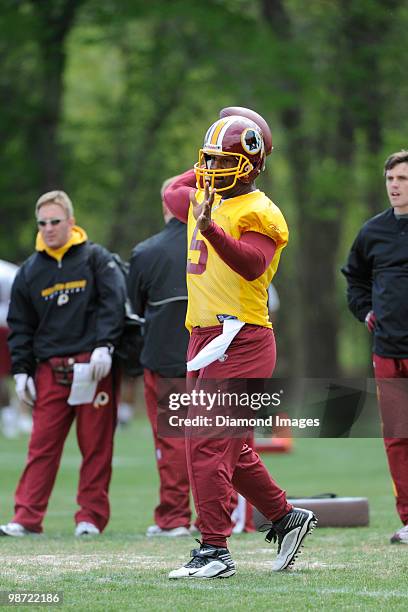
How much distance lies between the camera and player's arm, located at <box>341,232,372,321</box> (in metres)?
8.52

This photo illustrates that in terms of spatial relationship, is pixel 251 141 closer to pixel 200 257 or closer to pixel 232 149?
pixel 232 149

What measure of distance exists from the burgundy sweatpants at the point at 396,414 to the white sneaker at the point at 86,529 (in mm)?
2267

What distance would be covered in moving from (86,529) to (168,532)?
1.90 feet

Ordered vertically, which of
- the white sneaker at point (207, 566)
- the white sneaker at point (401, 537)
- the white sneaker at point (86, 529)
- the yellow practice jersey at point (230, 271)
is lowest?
the white sneaker at point (86, 529)

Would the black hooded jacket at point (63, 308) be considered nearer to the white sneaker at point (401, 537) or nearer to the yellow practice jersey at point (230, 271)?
the white sneaker at point (401, 537)

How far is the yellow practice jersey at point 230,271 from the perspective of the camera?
20.8ft

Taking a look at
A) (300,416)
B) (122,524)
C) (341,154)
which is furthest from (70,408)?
(341,154)

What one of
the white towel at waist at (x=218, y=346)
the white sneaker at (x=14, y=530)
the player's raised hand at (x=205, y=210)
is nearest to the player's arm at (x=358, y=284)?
the white towel at waist at (x=218, y=346)

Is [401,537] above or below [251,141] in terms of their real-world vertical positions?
below

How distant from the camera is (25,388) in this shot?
914 cm

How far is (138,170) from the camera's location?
106 ft

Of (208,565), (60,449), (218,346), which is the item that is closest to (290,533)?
(208,565)

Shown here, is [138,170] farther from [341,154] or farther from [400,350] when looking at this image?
[400,350]

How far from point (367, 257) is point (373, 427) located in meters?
1.12
